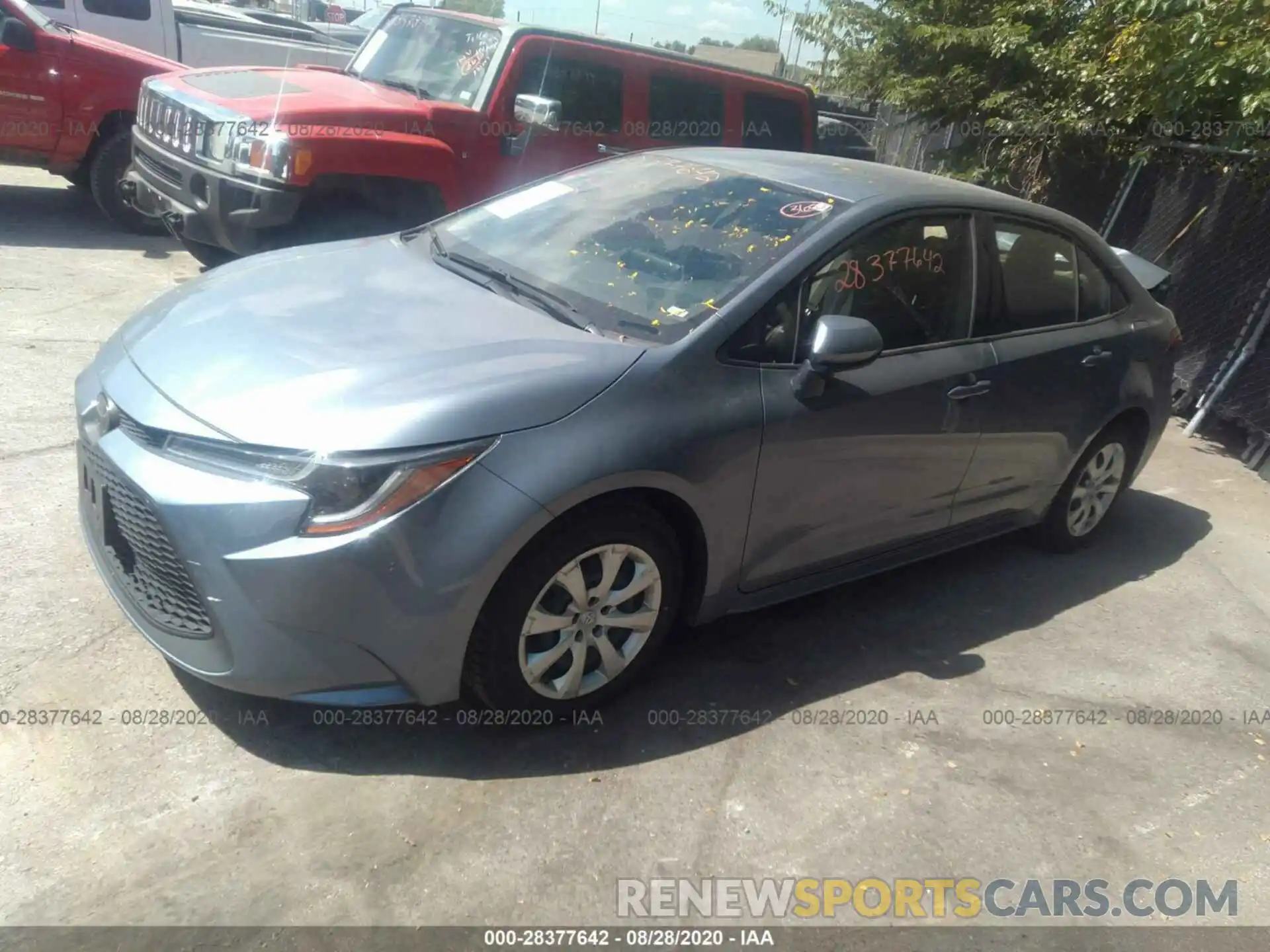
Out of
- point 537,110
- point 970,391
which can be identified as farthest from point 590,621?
point 537,110

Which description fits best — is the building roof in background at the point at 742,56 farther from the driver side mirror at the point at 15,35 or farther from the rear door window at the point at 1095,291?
the rear door window at the point at 1095,291

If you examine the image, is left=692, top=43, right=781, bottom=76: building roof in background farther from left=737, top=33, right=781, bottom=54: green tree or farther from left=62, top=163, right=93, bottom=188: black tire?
left=62, top=163, right=93, bottom=188: black tire

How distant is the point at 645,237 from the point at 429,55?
4450mm

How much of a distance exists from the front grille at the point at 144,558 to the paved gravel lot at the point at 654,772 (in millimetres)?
392

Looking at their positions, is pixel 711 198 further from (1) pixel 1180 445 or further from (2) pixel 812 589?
(1) pixel 1180 445

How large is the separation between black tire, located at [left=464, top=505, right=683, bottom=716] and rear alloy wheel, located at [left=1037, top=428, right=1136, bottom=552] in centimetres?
251

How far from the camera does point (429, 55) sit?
738 cm

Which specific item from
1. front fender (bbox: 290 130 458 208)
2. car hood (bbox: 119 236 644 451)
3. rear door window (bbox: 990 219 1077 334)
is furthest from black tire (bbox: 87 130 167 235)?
rear door window (bbox: 990 219 1077 334)

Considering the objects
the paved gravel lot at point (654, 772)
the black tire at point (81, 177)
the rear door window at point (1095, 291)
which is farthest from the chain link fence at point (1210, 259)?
the black tire at point (81, 177)

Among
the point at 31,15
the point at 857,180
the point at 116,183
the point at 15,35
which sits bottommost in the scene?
the point at 116,183

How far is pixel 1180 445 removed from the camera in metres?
7.45

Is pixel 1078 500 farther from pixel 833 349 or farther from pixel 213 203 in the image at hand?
pixel 213 203

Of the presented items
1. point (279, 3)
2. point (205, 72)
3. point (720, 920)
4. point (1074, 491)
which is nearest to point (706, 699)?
point (720, 920)

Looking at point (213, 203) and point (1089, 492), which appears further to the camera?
point (213, 203)
